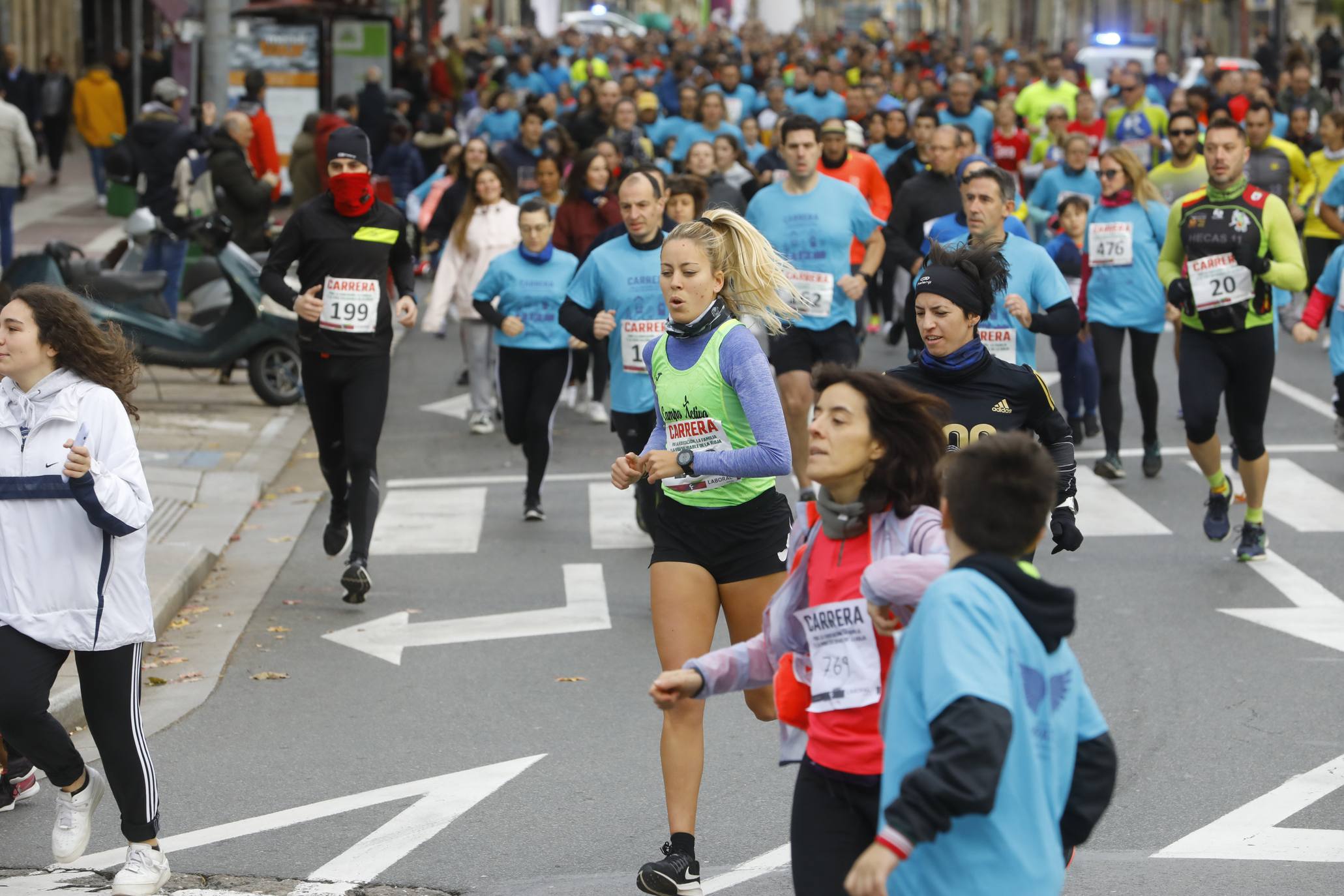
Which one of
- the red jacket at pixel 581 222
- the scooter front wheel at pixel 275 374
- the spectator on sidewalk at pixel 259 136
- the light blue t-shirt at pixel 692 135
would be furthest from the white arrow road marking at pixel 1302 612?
the spectator on sidewalk at pixel 259 136

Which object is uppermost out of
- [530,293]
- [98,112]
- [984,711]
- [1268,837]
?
[98,112]

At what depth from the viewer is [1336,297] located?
1023 cm

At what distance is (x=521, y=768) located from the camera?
682cm

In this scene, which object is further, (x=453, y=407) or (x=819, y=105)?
(x=819, y=105)

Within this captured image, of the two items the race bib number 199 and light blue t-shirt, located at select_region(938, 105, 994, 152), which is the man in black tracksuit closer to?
the race bib number 199

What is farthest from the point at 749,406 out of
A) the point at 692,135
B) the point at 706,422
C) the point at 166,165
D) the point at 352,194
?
the point at 692,135

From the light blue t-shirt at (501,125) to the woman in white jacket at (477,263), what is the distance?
41.1 feet

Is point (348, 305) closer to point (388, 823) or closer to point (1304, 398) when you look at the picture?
point (388, 823)

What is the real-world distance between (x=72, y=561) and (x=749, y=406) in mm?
1873

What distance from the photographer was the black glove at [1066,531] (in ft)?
18.8

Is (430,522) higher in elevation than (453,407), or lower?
lower

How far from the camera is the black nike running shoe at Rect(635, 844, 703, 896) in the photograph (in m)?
5.27

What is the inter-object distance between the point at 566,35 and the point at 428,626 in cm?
4699

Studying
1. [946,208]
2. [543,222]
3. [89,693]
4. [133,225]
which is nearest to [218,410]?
[133,225]
